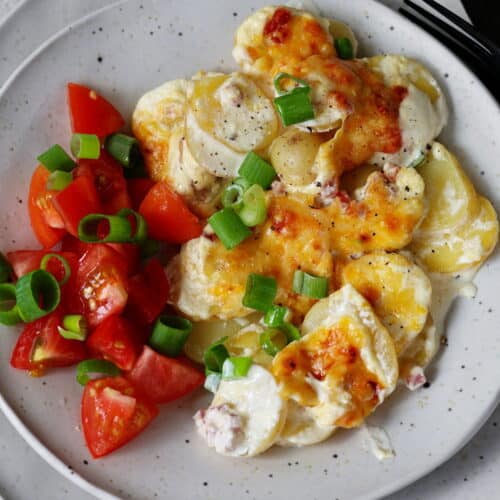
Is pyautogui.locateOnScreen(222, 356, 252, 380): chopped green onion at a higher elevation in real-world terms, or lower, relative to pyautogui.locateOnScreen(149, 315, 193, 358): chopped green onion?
lower

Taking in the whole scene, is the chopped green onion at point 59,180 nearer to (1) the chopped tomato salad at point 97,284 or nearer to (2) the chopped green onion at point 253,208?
(1) the chopped tomato salad at point 97,284

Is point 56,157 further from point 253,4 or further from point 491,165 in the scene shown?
point 491,165

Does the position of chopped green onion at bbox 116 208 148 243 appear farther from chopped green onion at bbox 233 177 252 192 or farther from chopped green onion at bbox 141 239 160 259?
chopped green onion at bbox 233 177 252 192

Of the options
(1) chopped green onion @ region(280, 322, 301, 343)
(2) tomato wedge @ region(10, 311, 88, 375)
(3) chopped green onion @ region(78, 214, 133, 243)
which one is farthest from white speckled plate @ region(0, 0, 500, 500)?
(1) chopped green onion @ region(280, 322, 301, 343)

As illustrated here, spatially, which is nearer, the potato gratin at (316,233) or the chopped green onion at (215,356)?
the potato gratin at (316,233)

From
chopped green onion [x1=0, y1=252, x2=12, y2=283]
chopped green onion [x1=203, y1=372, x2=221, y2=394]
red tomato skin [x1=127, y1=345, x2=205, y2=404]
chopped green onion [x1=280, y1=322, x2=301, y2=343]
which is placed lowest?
chopped green onion [x1=203, y1=372, x2=221, y2=394]

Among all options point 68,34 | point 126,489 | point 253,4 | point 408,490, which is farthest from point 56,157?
point 408,490

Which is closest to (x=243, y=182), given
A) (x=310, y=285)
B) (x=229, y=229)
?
(x=229, y=229)

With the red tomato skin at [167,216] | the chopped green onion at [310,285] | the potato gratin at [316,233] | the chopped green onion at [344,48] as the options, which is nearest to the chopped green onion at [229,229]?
the potato gratin at [316,233]
